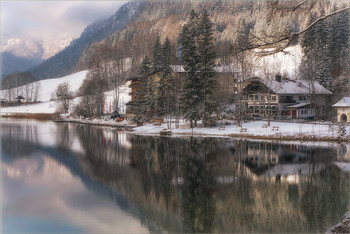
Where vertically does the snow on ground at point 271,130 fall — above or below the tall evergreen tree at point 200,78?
below

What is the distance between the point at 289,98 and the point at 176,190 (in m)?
48.5

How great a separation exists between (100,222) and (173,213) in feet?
10.00

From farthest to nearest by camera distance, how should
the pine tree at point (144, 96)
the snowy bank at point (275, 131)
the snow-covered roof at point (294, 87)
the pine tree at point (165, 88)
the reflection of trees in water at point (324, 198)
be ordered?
the snow-covered roof at point (294, 87) → the pine tree at point (144, 96) → the pine tree at point (165, 88) → the snowy bank at point (275, 131) → the reflection of trees in water at point (324, 198)

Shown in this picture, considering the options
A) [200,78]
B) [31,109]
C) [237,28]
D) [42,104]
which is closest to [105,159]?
[200,78]

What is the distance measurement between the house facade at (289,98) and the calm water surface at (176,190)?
1070 inches

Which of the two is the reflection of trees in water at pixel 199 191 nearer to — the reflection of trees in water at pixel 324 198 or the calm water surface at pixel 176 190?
the calm water surface at pixel 176 190

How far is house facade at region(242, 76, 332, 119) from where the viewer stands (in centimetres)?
5591

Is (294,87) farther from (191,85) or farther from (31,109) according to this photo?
(31,109)

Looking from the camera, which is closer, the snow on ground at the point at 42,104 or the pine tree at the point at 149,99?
the pine tree at the point at 149,99

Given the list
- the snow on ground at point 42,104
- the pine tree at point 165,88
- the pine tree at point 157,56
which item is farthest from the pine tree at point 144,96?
the snow on ground at point 42,104

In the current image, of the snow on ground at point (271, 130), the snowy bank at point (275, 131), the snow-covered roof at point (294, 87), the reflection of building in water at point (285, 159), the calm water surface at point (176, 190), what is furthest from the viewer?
the snow-covered roof at point (294, 87)

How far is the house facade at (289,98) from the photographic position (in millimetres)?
55906

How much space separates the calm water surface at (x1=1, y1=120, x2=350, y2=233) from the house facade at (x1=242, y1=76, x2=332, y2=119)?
27176 mm

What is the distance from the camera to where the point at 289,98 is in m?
59.5
